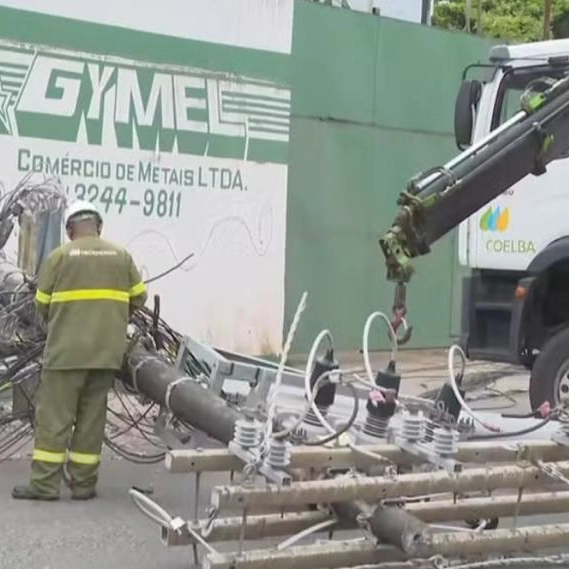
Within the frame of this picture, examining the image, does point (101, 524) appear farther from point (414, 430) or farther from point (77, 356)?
point (414, 430)

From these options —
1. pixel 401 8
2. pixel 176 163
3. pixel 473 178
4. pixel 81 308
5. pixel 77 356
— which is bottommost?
pixel 77 356

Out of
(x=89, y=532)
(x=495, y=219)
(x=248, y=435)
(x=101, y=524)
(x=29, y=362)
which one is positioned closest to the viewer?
(x=248, y=435)

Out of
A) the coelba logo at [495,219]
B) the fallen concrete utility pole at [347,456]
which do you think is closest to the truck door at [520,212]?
the coelba logo at [495,219]

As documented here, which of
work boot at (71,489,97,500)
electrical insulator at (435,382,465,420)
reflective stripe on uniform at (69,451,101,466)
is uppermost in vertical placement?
electrical insulator at (435,382,465,420)

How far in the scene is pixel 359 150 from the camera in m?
14.5

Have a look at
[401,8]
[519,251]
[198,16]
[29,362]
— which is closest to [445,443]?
[29,362]

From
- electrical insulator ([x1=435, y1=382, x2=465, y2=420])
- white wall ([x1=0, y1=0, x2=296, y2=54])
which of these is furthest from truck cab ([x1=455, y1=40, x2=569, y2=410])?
white wall ([x1=0, y1=0, x2=296, y2=54])

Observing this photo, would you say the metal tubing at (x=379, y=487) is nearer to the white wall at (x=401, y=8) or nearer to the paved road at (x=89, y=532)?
the paved road at (x=89, y=532)

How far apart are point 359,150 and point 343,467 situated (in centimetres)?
910

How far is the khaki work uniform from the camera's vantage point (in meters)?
7.23

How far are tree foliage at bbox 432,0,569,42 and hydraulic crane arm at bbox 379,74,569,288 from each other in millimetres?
20595

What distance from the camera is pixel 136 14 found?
11.7 meters

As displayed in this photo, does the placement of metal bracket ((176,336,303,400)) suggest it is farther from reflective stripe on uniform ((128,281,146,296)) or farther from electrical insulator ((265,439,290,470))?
electrical insulator ((265,439,290,470))

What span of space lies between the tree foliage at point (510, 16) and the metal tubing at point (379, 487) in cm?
2296
